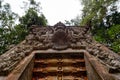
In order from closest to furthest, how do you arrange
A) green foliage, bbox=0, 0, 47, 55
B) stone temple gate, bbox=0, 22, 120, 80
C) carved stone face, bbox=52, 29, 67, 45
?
stone temple gate, bbox=0, 22, 120, 80, carved stone face, bbox=52, 29, 67, 45, green foliage, bbox=0, 0, 47, 55

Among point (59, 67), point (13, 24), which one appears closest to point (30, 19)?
point (13, 24)

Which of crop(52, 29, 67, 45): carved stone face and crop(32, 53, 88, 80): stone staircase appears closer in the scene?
crop(32, 53, 88, 80): stone staircase

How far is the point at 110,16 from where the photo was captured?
1463cm

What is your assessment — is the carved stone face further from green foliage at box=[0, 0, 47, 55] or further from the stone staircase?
green foliage at box=[0, 0, 47, 55]

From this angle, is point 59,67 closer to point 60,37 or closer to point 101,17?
point 60,37

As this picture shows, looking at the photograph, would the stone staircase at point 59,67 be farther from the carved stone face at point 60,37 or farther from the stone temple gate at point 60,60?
the carved stone face at point 60,37

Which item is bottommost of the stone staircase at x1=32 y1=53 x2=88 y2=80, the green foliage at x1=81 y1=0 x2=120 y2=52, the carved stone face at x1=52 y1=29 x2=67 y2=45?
the stone staircase at x1=32 y1=53 x2=88 y2=80

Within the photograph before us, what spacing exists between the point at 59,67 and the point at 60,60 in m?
0.49

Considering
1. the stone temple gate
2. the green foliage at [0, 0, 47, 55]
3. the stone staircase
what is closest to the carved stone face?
the stone temple gate

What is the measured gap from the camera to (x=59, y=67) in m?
5.50

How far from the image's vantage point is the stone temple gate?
173 inches

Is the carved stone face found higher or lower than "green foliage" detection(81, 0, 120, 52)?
lower

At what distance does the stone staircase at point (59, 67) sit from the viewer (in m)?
5.11

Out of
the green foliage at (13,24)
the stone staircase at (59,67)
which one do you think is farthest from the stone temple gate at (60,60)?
Result: the green foliage at (13,24)
